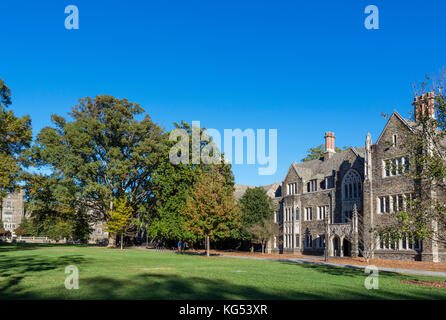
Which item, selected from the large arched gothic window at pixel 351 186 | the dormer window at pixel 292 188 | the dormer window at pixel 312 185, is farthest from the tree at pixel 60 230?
the large arched gothic window at pixel 351 186

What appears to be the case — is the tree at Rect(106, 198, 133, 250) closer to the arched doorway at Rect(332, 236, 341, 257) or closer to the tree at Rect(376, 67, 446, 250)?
the arched doorway at Rect(332, 236, 341, 257)

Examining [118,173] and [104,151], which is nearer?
[118,173]

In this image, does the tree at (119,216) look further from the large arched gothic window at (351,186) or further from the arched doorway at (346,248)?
the large arched gothic window at (351,186)

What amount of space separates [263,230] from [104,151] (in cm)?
2408

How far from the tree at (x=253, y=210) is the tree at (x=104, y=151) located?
12.9 metres

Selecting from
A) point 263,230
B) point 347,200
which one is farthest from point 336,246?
point 263,230

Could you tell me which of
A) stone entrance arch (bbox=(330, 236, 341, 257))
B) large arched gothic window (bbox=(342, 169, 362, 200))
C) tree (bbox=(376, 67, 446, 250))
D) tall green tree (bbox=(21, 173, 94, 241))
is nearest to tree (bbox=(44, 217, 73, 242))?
tall green tree (bbox=(21, 173, 94, 241))

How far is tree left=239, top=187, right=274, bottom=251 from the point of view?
168 ft

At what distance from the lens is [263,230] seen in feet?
159

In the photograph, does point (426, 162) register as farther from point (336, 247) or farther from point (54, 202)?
point (54, 202)

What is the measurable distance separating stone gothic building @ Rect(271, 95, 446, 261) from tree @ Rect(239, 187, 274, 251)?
2.69m

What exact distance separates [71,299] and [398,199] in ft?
110

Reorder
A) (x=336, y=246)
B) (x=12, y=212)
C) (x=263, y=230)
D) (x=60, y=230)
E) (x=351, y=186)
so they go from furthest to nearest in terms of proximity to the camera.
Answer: (x=12, y=212) → (x=60, y=230) → (x=263, y=230) → (x=336, y=246) → (x=351, y=186)
